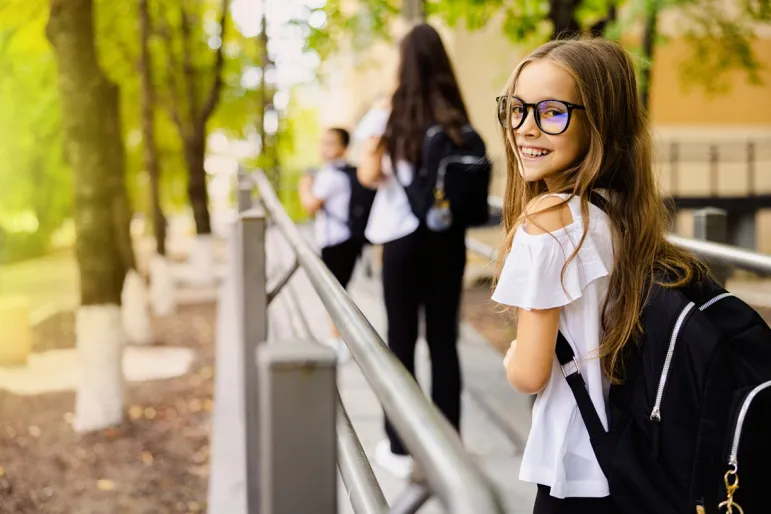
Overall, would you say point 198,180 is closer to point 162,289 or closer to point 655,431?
point 162,289

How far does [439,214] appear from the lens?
3441 millimetres

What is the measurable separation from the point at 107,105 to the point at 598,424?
6.45 meters

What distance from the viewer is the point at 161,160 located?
2244cm

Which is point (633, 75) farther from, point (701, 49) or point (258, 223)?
point (701, 49)

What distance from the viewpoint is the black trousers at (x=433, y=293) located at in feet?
11.5

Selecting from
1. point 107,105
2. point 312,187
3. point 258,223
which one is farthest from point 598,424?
point 107,105

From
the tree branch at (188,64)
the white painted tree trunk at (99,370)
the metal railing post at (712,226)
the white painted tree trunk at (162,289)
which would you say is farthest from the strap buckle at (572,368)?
the tree branch at (188,64)

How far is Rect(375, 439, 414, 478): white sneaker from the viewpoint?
3.68m

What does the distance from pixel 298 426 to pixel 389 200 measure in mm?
2417

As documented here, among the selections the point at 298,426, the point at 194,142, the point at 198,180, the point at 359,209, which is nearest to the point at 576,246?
the point at 298,426

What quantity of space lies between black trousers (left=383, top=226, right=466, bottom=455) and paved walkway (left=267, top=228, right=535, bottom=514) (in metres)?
0.30

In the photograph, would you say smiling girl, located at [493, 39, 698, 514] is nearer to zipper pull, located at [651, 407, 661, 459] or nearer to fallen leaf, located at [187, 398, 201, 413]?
zipper pull, located at [651, 407, 661, 459]

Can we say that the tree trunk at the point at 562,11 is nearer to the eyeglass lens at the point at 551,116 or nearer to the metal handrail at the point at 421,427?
the eyeglass lens at the point at 551,116

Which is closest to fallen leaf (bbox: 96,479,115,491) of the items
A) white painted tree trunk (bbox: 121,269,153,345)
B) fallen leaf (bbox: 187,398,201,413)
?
fallen leaf (bbox: 187,398,201,413)
